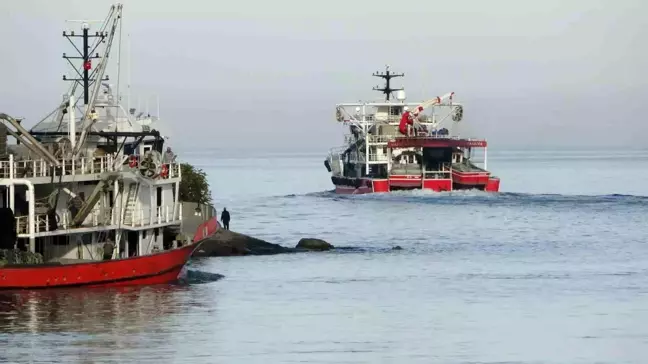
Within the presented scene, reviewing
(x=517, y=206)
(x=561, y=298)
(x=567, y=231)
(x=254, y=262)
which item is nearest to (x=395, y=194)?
(x=517, y=206)

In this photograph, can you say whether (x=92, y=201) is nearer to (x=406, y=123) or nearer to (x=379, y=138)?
(x=406, y=123)

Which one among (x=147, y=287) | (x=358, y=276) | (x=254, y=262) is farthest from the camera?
(x=254, y=262)

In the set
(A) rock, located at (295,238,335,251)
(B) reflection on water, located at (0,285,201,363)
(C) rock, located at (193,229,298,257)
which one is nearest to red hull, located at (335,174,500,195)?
(A) rock, located at (295,238,335,251)

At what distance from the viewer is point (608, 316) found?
53.8 meters

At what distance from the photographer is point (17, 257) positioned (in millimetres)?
A: 53781

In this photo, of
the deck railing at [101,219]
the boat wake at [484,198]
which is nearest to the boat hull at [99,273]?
the deck railing at [101,219]

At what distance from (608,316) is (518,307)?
4.01 meters

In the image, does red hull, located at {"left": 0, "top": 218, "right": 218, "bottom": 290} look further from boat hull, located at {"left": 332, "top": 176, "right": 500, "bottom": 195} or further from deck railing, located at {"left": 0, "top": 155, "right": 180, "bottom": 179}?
boat hull, located at {"left": 332, "top": 176, "right": 500, "bottom": 195}

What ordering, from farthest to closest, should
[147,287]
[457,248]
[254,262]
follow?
1. [457,248]
2. [254,262]
3. [147,287]

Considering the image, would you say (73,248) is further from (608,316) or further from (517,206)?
(517,206)

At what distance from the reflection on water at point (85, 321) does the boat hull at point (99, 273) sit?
305mm

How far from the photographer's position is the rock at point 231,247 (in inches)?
3014

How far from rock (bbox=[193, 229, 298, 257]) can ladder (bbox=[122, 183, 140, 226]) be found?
16753 millimetres

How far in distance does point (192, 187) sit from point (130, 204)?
2438 cm
